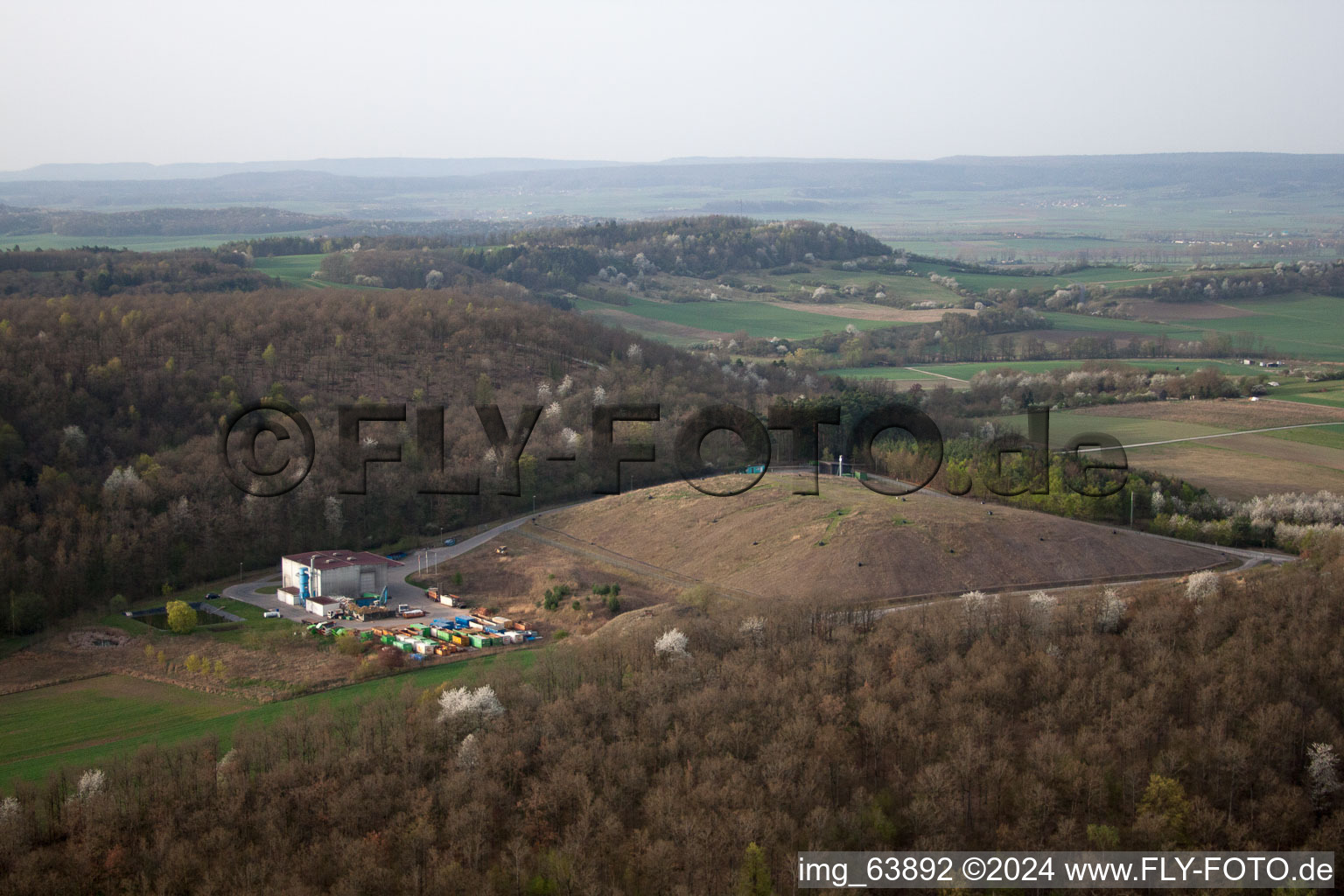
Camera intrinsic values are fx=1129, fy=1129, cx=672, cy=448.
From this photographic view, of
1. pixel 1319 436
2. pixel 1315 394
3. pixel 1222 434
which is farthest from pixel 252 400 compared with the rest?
pixel 1315 394

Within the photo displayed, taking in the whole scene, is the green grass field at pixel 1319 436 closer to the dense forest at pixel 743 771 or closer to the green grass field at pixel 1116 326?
the dense forest at pixel 743 771

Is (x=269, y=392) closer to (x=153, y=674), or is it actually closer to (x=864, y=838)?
(x=153, y=674)

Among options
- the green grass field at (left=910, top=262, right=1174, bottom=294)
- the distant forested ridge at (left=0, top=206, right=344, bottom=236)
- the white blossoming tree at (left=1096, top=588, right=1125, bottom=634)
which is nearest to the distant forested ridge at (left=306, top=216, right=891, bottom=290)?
the green grass field at (left=910, top=262, right=1174, bottom=294)

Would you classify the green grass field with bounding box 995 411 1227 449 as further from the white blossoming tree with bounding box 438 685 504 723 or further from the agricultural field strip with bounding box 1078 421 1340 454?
the white blossoming tree with bounding box 438 685 504 723

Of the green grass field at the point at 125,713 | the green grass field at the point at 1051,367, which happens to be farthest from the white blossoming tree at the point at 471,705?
the green grass field at the point at 1051,367

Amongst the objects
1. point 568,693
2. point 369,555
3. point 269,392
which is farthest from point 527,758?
point 269,392

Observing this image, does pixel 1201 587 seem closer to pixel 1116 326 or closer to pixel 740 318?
pixel 1116 326
